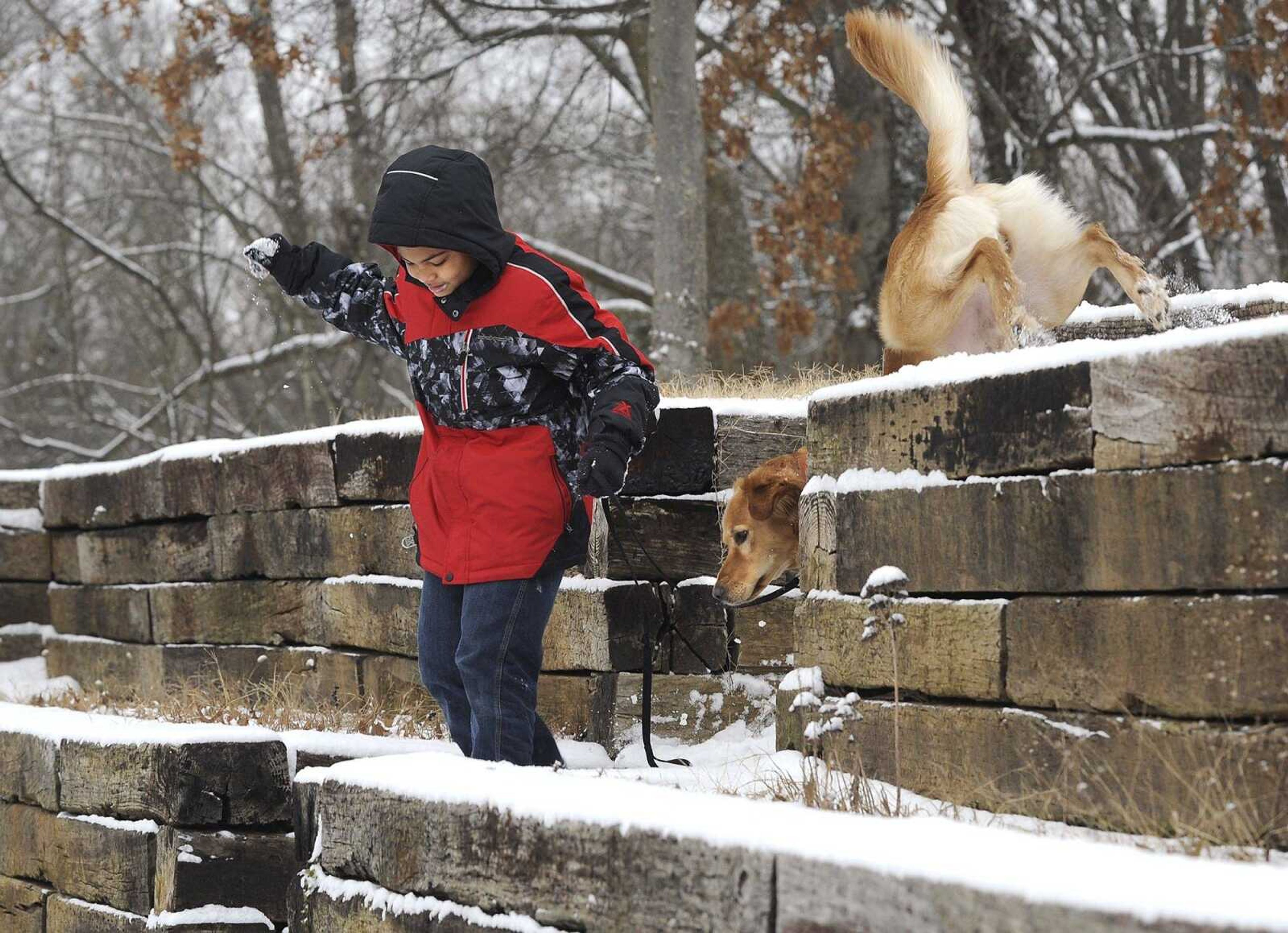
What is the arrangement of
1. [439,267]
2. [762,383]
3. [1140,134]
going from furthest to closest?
[1140,134]
[762,383]
[439,267]

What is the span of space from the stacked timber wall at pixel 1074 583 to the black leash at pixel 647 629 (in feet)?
2.55

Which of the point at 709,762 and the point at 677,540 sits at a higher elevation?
the point at 677,540

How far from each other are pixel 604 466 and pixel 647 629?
120 centimetres

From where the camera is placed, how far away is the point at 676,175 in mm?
10016

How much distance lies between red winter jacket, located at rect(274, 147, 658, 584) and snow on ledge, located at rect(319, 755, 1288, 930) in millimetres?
960

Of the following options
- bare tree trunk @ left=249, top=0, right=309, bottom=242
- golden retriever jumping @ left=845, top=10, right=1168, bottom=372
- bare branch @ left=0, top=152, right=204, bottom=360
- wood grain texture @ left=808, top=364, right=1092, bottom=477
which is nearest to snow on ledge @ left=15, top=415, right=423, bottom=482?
golden retriever jumping @ left=845, top=10, right=1168, bottom=372

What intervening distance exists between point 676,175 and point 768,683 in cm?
572

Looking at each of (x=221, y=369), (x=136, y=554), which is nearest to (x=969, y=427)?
(x=136, y=554)

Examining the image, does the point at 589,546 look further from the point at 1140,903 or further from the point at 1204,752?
the point at 1140,903

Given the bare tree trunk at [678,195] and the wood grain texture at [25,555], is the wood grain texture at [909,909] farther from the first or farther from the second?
A: the bare tree trunk at [678,195]

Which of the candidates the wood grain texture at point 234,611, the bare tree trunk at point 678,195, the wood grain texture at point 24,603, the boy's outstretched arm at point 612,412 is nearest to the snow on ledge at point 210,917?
the boy's outstretched arm at point 612,412

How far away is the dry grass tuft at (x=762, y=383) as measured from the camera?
5.82m

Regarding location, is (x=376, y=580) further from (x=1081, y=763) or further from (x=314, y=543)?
(x=1081, y=763)

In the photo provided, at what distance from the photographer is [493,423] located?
4258 mm
